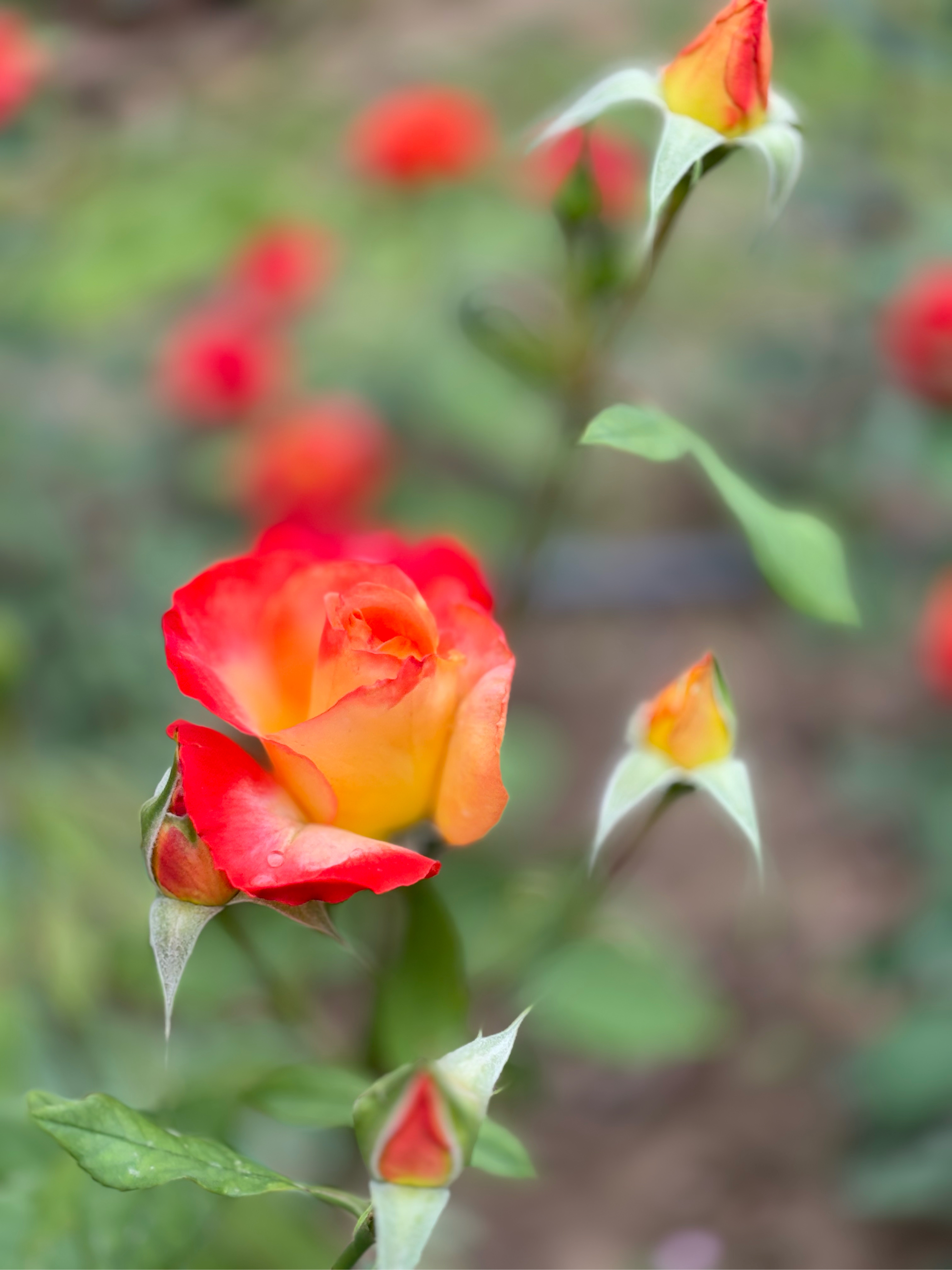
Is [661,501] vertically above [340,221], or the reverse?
[340,221]

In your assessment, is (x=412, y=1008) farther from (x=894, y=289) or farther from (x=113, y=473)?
(x=113, y=473)

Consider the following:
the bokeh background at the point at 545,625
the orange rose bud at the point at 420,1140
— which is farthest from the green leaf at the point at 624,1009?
the orange rose bud at the point at 420,1140

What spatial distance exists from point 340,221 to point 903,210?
585mm

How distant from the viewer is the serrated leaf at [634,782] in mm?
409

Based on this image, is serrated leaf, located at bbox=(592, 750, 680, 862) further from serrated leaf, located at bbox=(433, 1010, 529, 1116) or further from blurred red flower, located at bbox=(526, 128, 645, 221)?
blurred red flower, located at bbox=(526, 128, 645, 221)

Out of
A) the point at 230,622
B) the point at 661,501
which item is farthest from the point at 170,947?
the point at 661,501

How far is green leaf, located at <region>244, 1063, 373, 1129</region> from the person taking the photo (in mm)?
478

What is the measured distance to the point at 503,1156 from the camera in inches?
16.9

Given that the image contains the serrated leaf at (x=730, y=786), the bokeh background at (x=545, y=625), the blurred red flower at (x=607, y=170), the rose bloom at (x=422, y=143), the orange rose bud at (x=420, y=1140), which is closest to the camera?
the orange rose bud at (x=420, y=1140)

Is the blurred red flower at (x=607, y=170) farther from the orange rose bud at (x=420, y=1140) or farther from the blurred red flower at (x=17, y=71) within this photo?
the orange rose bud at (x=420, y=1140)

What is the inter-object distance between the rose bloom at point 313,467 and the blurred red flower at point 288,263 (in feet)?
0.45

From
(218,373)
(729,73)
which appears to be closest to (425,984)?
(729,73)

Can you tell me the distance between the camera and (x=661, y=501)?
2027 mm

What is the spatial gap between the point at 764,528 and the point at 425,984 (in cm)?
23
